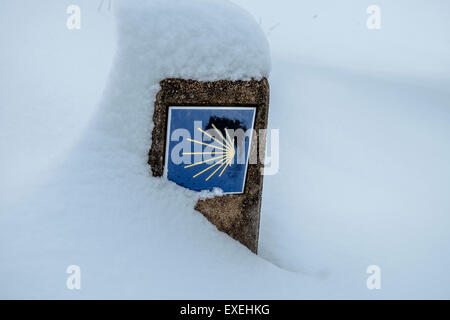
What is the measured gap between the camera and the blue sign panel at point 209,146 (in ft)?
5.80

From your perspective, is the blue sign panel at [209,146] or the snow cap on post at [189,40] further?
the blue sign panel at [209,146]

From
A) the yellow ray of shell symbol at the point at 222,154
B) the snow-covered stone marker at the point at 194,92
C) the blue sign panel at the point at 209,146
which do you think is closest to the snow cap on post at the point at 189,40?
the snow-covered stone marker at the point at 194,92

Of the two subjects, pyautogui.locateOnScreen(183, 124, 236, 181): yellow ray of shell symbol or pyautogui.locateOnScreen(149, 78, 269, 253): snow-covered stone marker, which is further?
pyautogui.locateOnScreen(183, 124, 236, 181): yellow ray of shell symbol

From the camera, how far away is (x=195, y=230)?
5.93ft

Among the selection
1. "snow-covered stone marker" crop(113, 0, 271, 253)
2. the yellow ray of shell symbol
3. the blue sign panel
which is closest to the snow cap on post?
"snow-covered stone marker" crop(113, 0, 271, 253)

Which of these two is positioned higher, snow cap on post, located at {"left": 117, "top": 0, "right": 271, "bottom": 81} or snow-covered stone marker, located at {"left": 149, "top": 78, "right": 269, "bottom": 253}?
snow cap on post, located at {"left": 117, "top": 0, "right": 271, "bottom": 81}

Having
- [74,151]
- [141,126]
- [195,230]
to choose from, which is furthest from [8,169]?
[195,230]

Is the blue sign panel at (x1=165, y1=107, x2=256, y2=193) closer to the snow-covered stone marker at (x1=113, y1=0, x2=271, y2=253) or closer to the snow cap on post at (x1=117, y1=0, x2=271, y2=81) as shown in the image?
the snow-covered stone marker at (x1=113, y1=0, x2=271, y2=253)

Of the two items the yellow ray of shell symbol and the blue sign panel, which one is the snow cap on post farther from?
the yellow ray of shell symbol

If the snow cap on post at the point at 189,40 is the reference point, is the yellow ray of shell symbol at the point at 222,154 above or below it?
below

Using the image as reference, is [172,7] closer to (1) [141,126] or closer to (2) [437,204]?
(1) [141,126]

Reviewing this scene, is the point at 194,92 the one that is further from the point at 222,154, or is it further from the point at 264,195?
the point at 264,195

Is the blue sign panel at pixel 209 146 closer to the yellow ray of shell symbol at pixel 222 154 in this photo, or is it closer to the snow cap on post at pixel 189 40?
the yellow ray of shell symbol at pixel 222 154

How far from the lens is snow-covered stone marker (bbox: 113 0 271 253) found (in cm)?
167
